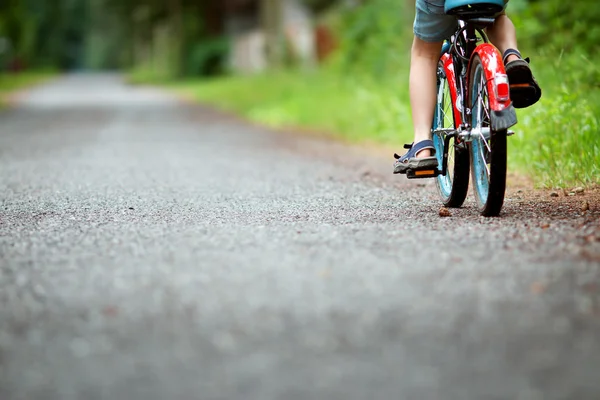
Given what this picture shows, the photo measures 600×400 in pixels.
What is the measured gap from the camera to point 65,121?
15.7 m

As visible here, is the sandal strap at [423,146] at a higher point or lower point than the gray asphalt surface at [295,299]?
higher

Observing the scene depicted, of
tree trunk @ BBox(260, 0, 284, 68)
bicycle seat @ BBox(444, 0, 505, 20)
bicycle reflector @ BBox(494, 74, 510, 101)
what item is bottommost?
bicycle reflector @ BBox(494, 74, 510, 101)

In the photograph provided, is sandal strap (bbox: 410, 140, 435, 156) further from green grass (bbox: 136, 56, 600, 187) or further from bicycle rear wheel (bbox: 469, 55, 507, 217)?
green grass (bbox: 136, 56, 600, 187)

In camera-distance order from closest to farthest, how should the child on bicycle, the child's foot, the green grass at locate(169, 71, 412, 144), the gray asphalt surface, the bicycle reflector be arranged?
the gray asphalt surface, the bicycle reflector, the child's foot, the child on bicycle, the green grass at locate(169, 71, 412, 144)

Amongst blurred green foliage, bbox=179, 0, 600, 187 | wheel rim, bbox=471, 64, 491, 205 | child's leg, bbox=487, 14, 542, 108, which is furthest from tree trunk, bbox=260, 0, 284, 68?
child's leg, bbox=487, 14, 542, 108

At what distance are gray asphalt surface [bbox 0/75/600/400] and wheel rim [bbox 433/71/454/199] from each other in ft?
0.60

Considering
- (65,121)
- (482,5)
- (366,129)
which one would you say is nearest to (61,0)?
(65,121)

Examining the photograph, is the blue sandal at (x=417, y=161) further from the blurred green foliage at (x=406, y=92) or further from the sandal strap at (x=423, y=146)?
the blurred green foliage at (x=406, y=92)

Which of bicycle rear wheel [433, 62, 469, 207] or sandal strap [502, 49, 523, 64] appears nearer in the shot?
sandal strap [502, 49, 523, 64]

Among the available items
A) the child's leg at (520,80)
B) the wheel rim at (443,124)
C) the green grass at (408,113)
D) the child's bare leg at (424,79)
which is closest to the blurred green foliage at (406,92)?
the green grass at (408,113)

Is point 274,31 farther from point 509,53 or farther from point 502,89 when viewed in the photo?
point 502,89

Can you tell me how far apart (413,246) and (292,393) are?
157 centimetres

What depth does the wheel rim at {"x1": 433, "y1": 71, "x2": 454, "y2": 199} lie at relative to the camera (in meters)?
4.81

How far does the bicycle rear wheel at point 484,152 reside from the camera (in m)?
4.02
